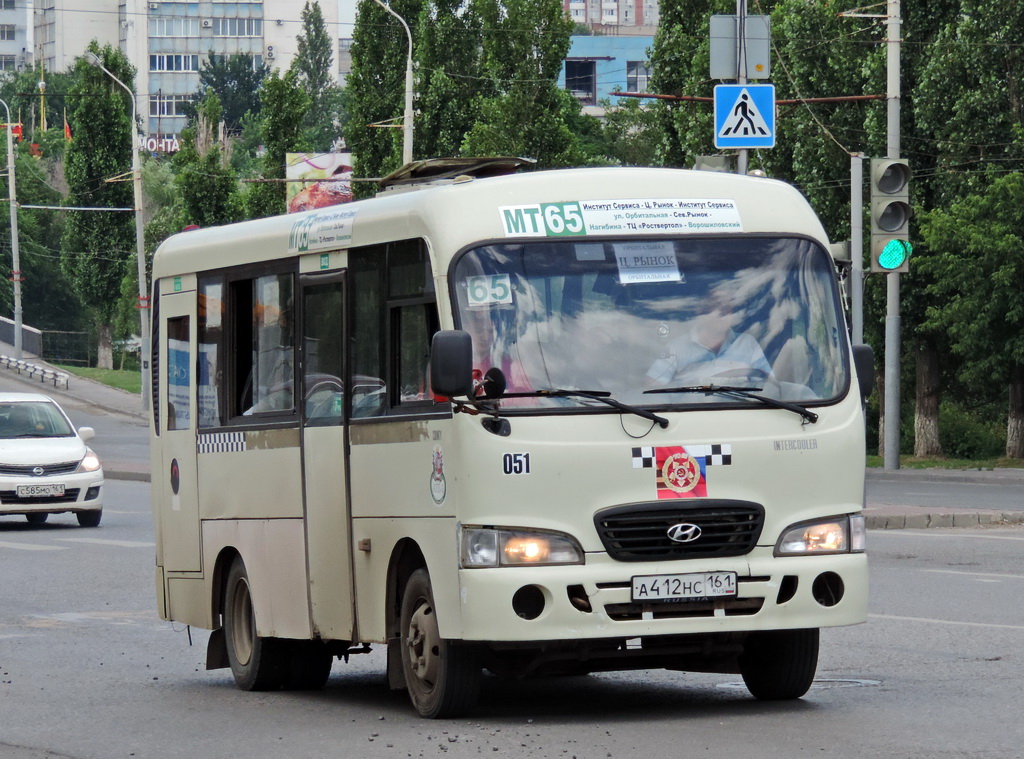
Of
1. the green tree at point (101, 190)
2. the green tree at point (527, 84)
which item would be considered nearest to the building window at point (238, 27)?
the green tree at point (101, 190)

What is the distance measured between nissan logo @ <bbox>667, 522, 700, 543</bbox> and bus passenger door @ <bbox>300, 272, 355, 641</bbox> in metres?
1.82

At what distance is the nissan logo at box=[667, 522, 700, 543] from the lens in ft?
28.4

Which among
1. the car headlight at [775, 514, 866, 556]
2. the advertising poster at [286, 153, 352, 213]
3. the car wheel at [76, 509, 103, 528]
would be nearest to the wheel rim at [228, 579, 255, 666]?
the car headlight at [775, 514, 866, 556]

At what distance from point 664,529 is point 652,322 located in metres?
0.91

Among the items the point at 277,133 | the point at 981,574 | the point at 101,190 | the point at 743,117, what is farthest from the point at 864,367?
the point at 101,190

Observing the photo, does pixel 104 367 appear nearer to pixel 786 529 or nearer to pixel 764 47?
pixel 764 47

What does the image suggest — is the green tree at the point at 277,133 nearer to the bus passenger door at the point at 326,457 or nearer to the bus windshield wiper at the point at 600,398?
the bus passenger door at the point at 326,457

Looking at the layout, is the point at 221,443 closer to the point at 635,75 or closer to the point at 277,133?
the point at 277,133

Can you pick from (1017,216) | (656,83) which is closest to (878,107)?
(1017,216)

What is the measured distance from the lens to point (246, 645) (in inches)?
439

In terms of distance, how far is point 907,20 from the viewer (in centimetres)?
4231

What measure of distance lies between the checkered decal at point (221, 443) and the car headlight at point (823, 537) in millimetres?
3304

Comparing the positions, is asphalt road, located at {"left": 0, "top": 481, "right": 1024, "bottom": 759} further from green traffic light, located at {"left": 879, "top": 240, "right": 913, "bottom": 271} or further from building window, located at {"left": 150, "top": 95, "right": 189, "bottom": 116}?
building window, located at {"left": 150, "top": 95, "right": 189, "bottom": 116}

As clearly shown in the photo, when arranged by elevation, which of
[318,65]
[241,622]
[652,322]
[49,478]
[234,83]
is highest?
[318,65]
